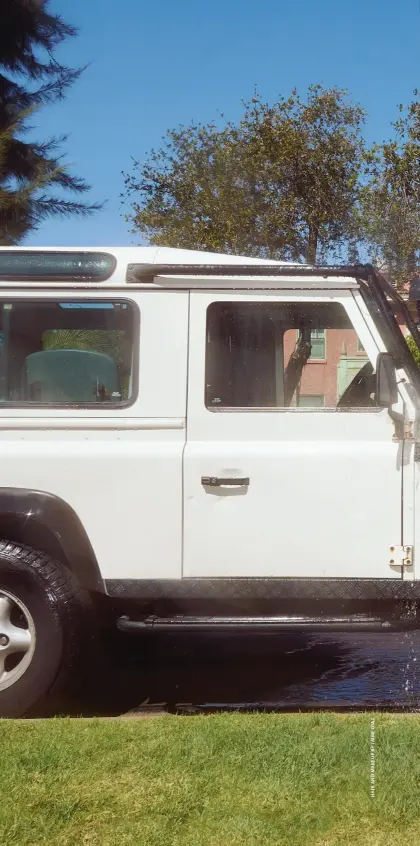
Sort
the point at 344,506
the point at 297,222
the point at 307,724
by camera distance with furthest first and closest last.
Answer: the point at 297,222, the point at 344,506, the point at 307,724

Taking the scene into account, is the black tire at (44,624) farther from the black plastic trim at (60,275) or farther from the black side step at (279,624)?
the black plastic trim at (60,275)

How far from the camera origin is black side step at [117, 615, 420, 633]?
545 centimetres

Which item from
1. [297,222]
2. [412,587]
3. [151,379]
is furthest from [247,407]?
[297,222]

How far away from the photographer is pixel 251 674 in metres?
6.82

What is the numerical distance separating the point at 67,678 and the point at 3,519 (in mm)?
889

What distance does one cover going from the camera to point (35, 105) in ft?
78.5

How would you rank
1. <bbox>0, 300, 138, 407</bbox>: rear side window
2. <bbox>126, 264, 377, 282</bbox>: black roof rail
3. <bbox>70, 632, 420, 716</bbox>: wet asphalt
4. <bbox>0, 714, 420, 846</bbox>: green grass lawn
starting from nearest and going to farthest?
1. <bbox>0, 714, 420, 846</bbox>: green grass lawn
2. <bbox>126, 264, 377, 282</bbox>: black roof rail
3. <bbox>0, 300, 138, 407</bbox>: rear side window
4. <bbox>70, 632, 420, 716</bbox>: wet asphalt

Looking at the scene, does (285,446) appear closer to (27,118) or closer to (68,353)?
(68,353)

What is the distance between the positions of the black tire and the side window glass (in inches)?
47.8

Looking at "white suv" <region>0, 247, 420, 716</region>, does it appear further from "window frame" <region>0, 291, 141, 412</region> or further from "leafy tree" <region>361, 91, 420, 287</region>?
"leafy tree" <region>361, 91, 420, 287</region>

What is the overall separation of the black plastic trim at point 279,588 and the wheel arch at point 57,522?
222 mm

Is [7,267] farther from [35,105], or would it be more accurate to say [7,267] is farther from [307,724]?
[35,105]

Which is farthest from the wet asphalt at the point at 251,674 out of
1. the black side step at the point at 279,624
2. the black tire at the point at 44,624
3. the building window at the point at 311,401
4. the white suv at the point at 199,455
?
the building window at the point at 311,401

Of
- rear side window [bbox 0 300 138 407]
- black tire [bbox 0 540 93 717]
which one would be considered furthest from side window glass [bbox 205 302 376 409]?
black tire [bbox 0 540 93 717]
